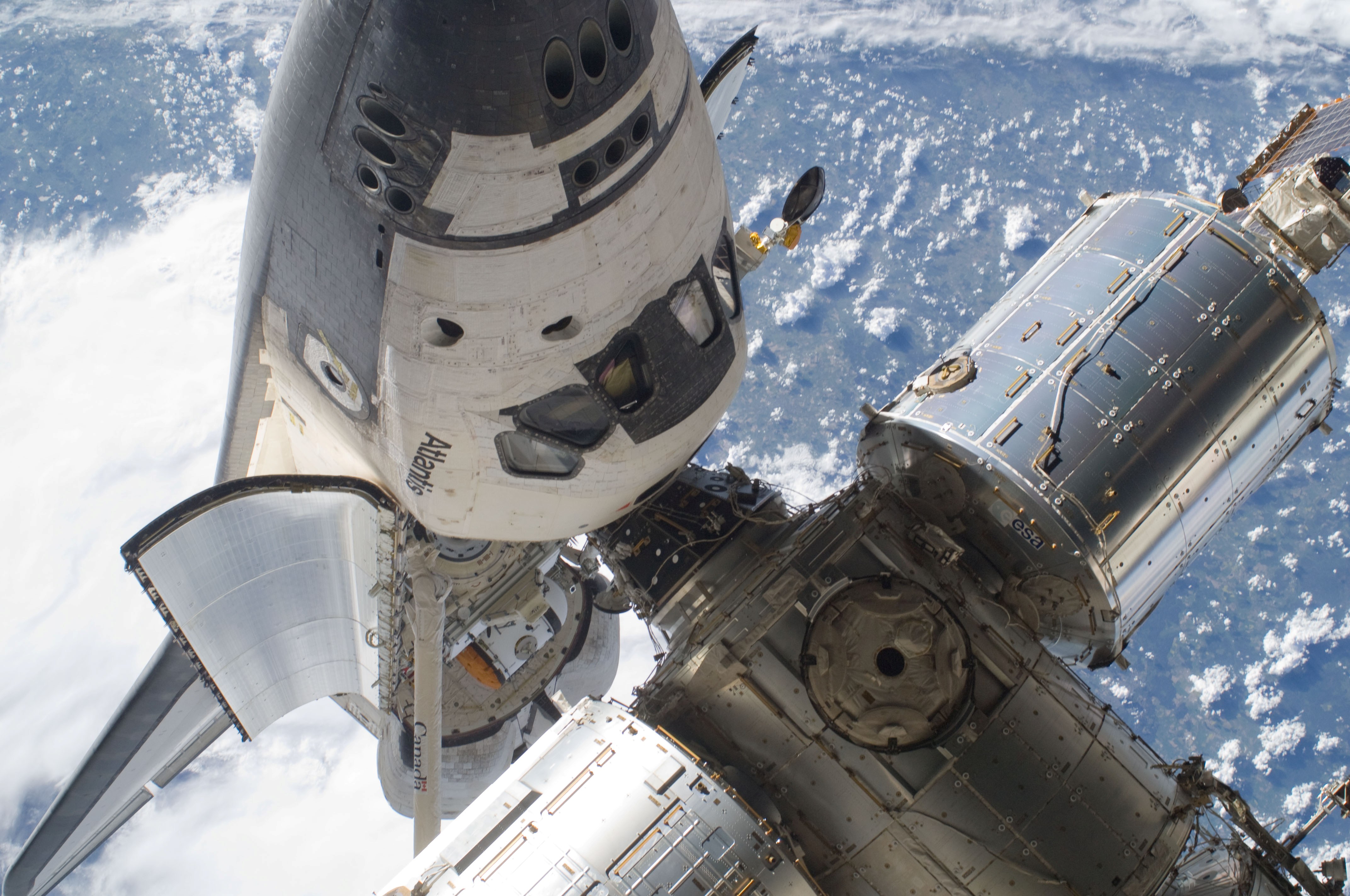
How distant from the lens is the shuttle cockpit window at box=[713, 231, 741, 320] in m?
9.50

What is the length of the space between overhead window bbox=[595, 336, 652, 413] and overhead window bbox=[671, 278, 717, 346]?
0.51 metres

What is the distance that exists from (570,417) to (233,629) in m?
5.21

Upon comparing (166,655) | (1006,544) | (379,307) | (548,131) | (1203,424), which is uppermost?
(548,131)

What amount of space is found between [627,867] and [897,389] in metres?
22.8

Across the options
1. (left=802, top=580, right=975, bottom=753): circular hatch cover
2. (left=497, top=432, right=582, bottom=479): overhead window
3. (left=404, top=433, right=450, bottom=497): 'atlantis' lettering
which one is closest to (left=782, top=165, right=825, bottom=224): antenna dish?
(left=497, top=432, right=582, bottom=479): overhead window

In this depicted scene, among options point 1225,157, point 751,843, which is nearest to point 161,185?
point 751,843

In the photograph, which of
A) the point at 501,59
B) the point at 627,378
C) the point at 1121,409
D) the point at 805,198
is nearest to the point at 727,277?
the point at 627,378

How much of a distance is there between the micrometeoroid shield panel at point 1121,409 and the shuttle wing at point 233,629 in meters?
6.27

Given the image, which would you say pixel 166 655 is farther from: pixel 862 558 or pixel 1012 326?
pixel 1012 326

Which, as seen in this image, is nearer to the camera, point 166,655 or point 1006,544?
point 1006,544

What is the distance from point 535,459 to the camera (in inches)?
377

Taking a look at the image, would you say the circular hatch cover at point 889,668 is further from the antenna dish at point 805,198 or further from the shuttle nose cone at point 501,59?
the shuttle nose cone at point 501,59

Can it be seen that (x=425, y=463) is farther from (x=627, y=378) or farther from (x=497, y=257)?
(x=497, y=257)

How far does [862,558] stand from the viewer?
1097 cm
